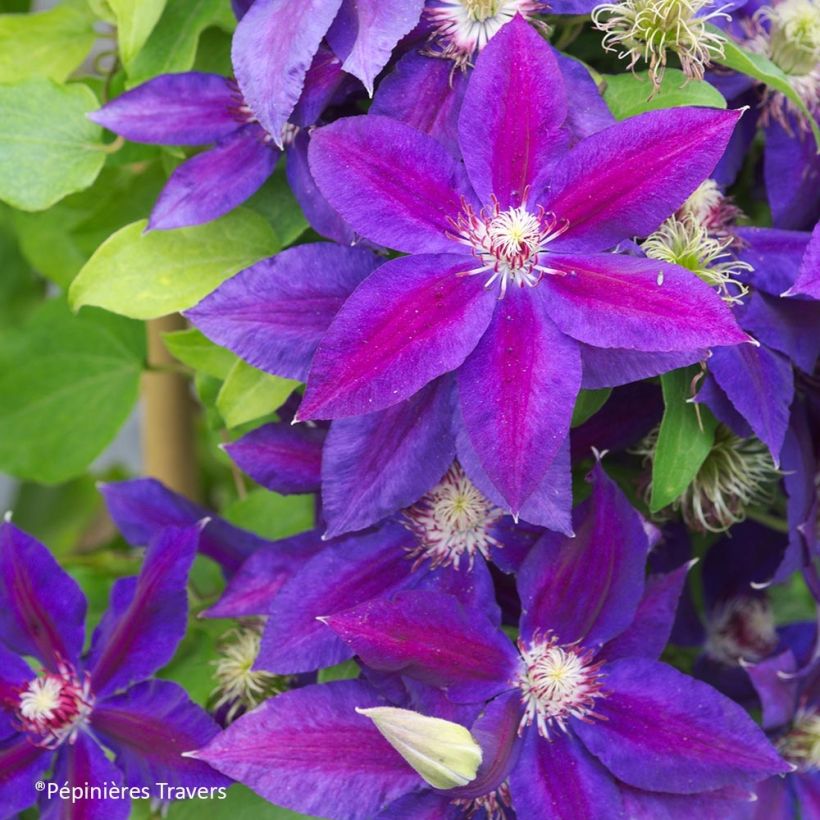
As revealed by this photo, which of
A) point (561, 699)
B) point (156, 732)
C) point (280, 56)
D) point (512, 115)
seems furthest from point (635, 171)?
point (156, 732)

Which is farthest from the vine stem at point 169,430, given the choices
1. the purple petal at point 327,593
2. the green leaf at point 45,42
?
the purple petal at point 327,593

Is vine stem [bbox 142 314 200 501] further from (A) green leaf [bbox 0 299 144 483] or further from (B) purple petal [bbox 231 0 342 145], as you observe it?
(B) purple petal [bbox 231 0 342 145]

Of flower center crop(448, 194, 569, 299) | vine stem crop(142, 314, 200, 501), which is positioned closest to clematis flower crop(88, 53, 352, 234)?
flower center crop(448, 194, 569, 299)

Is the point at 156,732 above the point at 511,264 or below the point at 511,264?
below

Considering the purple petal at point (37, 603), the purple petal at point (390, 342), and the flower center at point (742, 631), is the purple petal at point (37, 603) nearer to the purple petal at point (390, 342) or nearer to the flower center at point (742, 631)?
the purple petal at point (390, 342)

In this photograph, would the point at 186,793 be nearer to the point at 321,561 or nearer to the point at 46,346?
the point at 321,561

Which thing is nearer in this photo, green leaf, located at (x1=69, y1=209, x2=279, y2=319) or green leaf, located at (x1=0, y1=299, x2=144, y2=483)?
green leaf, located at (x1=69, y1=209, x2=279, y2=319)

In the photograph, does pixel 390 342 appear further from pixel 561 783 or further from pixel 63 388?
pixel 63 388
